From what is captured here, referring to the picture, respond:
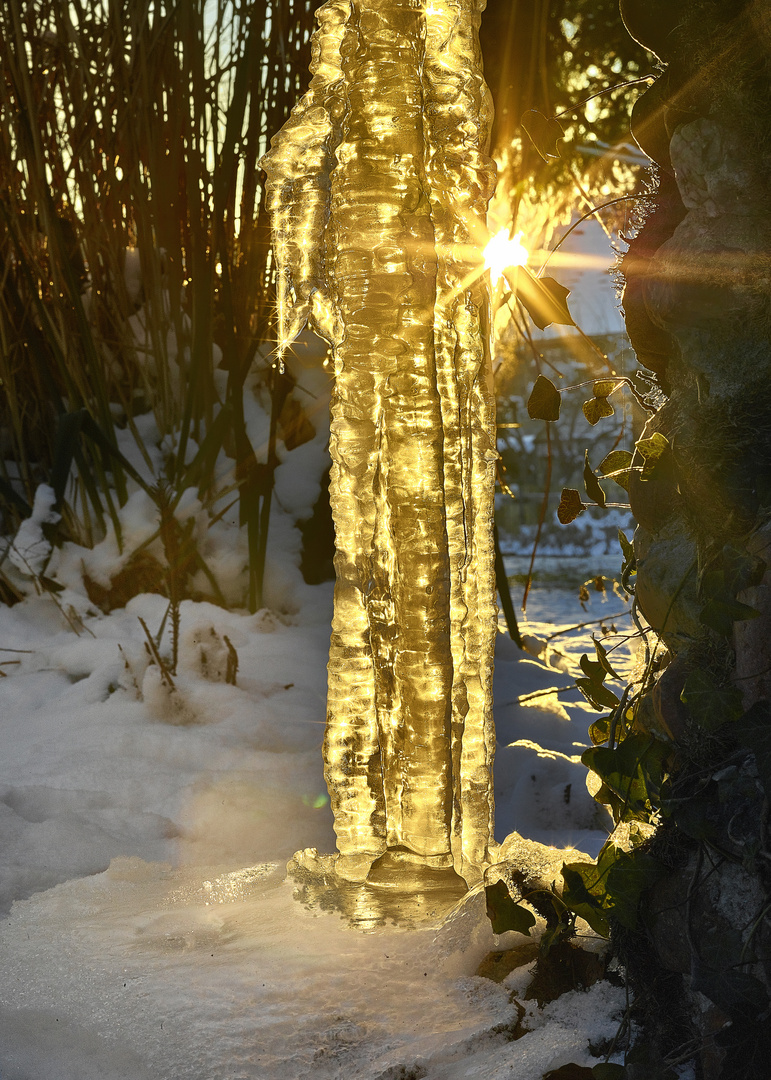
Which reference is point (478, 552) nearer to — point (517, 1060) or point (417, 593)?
point (417, 593)

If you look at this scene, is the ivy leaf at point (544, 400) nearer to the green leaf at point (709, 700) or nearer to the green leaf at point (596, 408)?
the green leaf at point (596, 408)

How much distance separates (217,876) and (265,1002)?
36 cm

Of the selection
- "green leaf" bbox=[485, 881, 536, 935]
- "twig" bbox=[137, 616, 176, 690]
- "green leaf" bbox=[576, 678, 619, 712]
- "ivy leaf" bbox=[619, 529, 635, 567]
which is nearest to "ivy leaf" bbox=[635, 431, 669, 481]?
"ivy leaf" bbox=[619, 529, 635, 567]

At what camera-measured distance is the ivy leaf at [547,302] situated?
0.74m

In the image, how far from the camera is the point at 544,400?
78cm

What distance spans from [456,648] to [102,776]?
68 centimetres

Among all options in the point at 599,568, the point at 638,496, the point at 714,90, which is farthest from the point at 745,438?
the point at 599,568

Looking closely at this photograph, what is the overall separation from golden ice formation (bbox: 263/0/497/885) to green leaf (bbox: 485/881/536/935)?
22 centimetres

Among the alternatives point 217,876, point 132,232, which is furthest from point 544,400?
point 132,232

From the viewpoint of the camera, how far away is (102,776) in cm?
131

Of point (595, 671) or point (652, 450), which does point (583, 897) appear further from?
point (652, 450)

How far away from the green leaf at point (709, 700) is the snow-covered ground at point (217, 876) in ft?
0.88

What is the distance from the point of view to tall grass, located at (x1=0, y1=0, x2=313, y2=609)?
5.99 feet

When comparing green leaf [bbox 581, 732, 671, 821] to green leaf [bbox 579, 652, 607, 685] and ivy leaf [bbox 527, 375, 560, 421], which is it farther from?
ivy leaf [bbox 527, 375, 560, 421]
